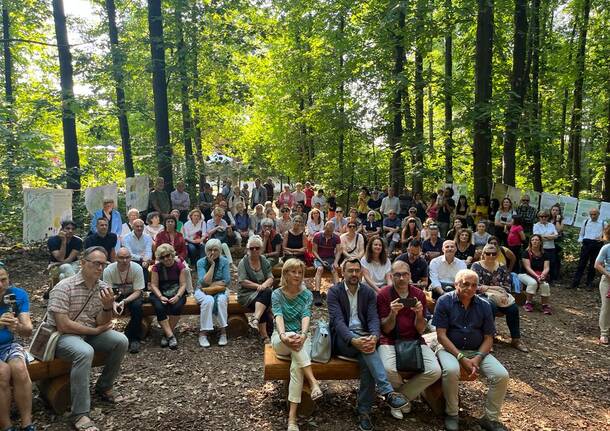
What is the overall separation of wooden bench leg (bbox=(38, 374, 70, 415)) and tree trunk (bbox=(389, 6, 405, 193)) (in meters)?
8.63

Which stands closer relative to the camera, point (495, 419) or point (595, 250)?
point (495, 419)

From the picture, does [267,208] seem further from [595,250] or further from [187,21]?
[595,250]

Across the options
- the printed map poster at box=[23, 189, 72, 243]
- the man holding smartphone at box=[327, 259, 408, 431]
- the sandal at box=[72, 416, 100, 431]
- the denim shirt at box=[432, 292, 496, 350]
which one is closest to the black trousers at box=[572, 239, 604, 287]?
the denim shirt at box=[432, 292, 496, 350]

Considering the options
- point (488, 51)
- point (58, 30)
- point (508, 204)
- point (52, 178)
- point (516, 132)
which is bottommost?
point (508, 204)

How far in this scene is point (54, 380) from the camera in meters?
3.90

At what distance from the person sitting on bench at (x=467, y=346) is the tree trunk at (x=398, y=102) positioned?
6.86 m

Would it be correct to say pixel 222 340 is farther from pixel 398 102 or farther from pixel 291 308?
pixel 398 102

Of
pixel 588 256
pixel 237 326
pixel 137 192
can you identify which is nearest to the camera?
pixel 237 326

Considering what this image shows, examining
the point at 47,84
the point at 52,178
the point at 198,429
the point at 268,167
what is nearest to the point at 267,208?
the point at 52,178

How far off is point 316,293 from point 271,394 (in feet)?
10.5

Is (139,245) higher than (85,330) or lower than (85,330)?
higher

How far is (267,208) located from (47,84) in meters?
11.0

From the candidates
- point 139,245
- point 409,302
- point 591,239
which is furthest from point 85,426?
point 591,239

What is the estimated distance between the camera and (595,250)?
8.48 metres
